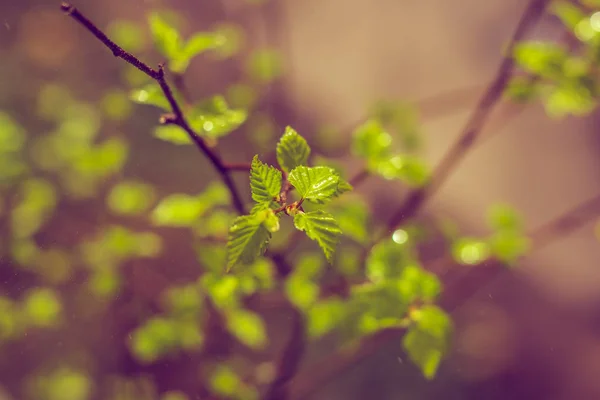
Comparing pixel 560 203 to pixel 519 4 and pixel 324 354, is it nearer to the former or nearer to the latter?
pixel 519 4

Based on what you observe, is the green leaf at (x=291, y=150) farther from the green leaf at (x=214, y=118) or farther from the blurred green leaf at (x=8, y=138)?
the blurred green leaf at (x=8, y=138)

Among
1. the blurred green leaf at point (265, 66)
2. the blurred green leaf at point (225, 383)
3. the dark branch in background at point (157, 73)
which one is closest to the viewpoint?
the dark branch in background at point (157, 73)

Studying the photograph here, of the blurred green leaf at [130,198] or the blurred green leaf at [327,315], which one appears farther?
the blurred green leaf at [130,198]

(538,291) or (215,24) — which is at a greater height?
(215,24)

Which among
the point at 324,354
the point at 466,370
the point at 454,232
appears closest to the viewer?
the point at 454,232

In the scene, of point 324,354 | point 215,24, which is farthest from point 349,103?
point 324,354

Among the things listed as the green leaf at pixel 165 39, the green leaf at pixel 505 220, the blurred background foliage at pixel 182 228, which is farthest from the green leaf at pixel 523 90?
the green leaf at pixel 165 39

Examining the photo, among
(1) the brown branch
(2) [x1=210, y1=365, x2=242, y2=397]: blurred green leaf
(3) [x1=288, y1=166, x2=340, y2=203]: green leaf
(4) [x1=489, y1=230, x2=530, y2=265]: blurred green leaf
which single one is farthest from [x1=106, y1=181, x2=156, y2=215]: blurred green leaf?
(4) [x1=489, y1=230, x2=530, y2=265]: blurred green leaf
